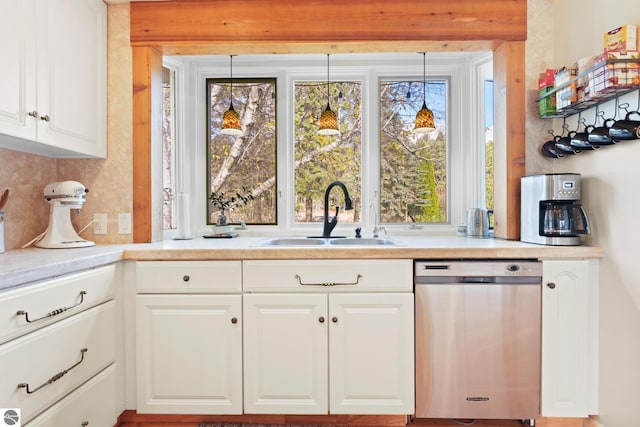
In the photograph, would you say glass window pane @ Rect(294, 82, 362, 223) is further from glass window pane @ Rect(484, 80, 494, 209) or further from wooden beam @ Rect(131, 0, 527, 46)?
glass window pane @ Rect(484, 80, 494, 209)

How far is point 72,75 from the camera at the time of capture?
6.26 ft

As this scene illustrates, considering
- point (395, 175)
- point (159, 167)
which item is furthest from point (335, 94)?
point (159, 167)

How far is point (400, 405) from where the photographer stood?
1.83 meters

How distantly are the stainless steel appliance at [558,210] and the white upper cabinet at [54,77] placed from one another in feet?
7.69

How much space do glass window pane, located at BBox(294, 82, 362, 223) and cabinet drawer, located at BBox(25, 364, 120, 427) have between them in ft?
5.00

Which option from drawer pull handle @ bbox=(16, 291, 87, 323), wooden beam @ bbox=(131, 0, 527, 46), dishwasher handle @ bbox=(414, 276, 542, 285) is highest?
wooden beam @ bbox=(131, 0, 527, 46)

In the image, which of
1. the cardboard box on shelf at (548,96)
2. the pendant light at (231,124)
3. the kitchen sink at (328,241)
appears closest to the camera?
the cardboard box on shelf at (548,96)

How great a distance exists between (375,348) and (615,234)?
3.96ft

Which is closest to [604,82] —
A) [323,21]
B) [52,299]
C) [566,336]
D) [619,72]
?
[619,72]

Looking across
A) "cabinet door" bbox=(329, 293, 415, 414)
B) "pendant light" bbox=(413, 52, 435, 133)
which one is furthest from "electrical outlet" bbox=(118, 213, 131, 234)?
"pendant light" bbox=(413, 52, 435, 133)

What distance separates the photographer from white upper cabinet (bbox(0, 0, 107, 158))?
1.54 metres

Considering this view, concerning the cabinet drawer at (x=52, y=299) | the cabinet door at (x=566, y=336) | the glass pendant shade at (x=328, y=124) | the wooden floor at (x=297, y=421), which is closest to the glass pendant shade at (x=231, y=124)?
the glass pendant shade at (x=328, y=124)

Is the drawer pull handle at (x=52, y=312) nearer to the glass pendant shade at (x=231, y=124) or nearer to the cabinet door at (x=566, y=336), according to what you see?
the glass pendant shade at (x=231, y=124)

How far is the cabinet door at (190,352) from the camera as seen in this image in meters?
1.84
